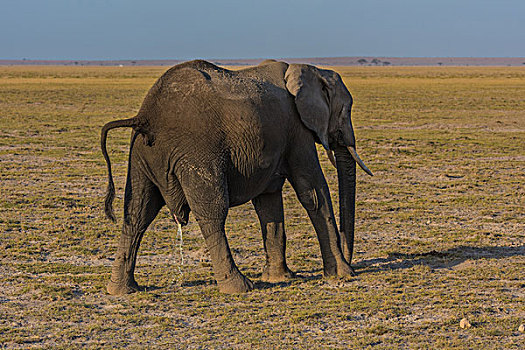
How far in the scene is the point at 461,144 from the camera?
22266mm

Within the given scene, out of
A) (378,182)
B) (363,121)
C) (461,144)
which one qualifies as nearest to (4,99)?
(363,121)

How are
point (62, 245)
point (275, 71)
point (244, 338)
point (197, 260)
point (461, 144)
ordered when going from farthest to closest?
point (461, 144), point (62, 245), point (197, 260), point (275, 71), point (244, 338)

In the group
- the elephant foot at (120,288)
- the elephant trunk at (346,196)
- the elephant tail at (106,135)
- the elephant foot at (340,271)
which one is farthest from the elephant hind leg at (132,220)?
the elephant trunk at (346,196)

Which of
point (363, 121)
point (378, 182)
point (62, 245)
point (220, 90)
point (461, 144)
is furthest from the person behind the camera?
point (363, 121)

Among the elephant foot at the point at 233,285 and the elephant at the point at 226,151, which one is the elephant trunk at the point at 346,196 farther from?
the elephant foot at the point at 233,285

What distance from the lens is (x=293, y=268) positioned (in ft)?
30.8

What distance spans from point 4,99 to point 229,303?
39.3m

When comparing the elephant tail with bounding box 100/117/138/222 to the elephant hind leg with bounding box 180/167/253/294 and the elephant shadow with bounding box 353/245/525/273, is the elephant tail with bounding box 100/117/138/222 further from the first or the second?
the elephant shadow with bounding box 353/245/525/273

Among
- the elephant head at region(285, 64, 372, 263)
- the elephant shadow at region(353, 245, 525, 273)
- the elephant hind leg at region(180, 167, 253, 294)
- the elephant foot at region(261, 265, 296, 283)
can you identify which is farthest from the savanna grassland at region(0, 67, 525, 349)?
the elephant head at region(285, 64, 372, 263)

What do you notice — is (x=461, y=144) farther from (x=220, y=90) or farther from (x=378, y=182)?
(x=220, y=90)

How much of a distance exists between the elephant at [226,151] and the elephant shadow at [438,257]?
32.3 inches

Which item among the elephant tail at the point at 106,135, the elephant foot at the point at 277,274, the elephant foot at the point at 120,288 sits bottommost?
the elephant foot at the point at 277,274

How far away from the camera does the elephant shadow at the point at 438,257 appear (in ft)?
30.6

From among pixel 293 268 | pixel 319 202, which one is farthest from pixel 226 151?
pixel 293 268
